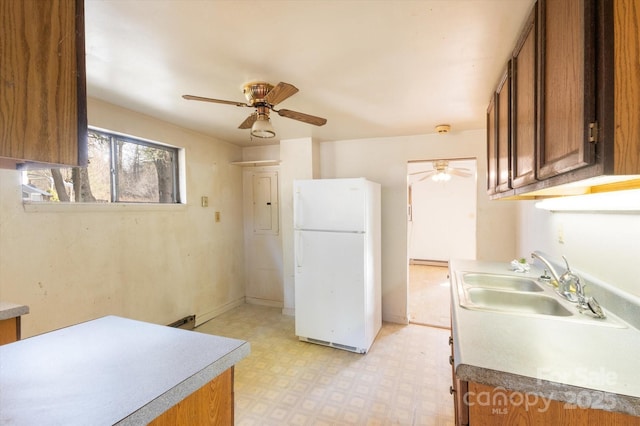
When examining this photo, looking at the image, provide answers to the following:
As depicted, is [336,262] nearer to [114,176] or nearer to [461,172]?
[114,176]

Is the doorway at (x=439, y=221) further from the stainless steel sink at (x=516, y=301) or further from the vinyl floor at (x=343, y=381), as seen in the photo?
the stainless steel sink at (x=516, y=301)

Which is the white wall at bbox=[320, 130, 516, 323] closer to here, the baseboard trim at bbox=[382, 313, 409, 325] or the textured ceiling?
the baseboard trim at bbox=[382, 313, 409, 325]

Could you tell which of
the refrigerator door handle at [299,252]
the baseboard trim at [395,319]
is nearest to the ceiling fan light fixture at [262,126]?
the refrigerator door handle at [299,252]

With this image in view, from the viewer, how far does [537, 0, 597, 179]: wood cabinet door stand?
717 millimetres

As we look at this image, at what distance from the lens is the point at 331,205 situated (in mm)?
2805

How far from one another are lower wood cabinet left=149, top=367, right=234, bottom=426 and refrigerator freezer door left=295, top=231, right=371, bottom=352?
1.83 m

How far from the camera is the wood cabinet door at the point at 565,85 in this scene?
717 mm

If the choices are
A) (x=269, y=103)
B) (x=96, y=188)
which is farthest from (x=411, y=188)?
(x=96, y=188)

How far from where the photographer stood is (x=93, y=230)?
7.62ft

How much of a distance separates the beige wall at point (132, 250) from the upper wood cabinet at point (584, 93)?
9.43 feet

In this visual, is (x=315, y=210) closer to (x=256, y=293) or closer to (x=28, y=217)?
(x=256, y=293)

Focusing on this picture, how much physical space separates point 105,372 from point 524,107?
185 centimetres

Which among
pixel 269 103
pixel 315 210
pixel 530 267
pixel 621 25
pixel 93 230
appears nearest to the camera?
pixel 621 25

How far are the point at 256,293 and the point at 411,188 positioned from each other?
4.47m
